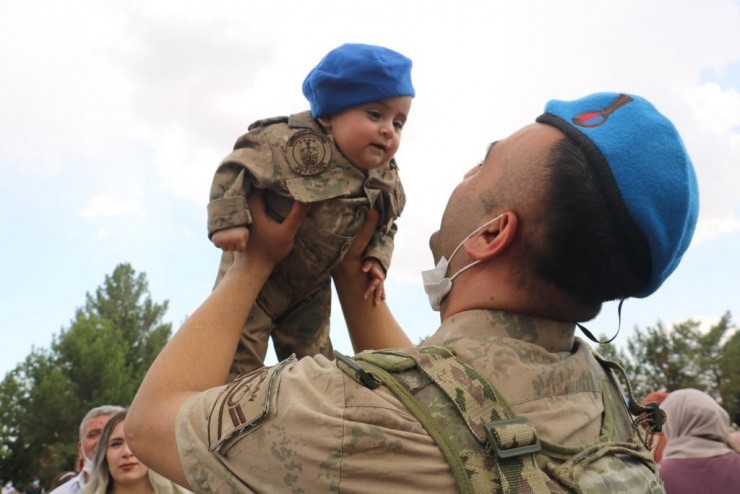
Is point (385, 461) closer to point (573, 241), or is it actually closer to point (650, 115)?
point (573, 241)

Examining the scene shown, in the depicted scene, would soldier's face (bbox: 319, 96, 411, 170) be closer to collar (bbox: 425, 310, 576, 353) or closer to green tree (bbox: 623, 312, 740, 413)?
collar (bbox: 425, 310, 576, 353)

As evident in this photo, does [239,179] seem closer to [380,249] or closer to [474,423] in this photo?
[380,249]

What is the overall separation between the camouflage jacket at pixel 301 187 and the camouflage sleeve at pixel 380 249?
0.49ft

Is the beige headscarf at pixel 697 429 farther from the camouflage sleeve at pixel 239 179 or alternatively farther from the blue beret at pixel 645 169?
the camouflage sleeve at pixel 239 179

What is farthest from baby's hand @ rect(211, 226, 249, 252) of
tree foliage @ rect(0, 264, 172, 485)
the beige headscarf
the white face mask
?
tree foliage @ rect(0, 264, 172, 485)

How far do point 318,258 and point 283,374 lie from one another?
1184mm

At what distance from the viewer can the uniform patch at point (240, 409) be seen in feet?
5.90

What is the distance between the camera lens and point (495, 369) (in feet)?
6.39

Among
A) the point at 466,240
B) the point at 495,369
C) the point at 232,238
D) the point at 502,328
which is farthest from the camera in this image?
the point at 232,238

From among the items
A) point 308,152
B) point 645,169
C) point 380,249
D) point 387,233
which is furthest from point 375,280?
point 645,169

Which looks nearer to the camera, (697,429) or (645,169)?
(645,169)

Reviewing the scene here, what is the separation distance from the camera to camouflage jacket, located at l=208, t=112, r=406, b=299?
9.52ft

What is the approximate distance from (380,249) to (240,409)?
153 cm

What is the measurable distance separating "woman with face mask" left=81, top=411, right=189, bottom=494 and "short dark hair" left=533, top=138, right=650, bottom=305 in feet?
13.4
